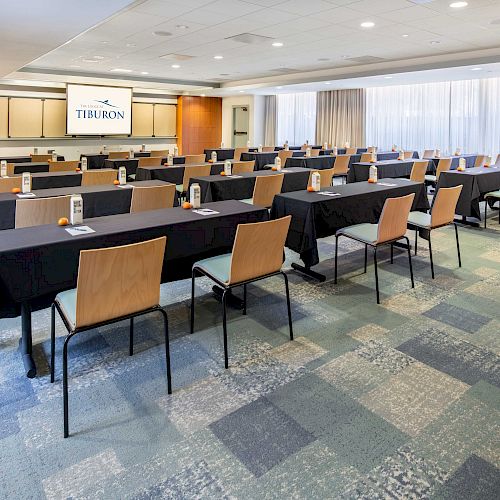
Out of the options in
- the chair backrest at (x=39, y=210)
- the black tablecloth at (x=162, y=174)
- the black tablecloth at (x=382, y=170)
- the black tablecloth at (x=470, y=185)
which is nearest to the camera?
the chair backrest at (x=39, y=210)

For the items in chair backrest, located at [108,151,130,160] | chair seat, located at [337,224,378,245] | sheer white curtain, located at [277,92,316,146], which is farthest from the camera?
sheer white curtain, located at [277,92,316,146]

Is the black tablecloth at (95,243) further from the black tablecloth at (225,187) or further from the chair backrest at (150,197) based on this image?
the black tablecloth at (225,187)

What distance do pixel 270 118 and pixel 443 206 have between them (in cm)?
1279

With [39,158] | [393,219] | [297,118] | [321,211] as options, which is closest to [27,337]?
[321,211]

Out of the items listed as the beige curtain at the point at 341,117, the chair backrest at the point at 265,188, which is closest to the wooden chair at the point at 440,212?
the chair backrest at the point at 265,188

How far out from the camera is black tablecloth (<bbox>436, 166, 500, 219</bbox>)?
252 inches

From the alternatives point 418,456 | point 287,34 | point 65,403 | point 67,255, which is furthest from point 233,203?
point 287,34

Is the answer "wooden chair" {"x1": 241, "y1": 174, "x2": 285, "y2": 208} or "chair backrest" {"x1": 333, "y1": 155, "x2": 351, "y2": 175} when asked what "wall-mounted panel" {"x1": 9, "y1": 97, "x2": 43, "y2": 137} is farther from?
"wooden chair" {"x1": 241, "y1": 174, "x2": 285, "y2": 208}

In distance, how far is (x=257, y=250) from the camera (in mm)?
2873

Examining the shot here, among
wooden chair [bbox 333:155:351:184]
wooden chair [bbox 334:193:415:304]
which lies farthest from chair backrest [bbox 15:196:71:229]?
wooden chair [bbox 333:155:351:184]

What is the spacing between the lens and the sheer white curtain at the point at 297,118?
15.4m

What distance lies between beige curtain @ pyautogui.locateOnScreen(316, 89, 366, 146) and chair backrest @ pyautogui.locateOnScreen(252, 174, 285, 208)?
921cm

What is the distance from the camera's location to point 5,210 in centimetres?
410

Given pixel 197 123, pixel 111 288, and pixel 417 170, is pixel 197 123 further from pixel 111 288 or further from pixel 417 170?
pixel 111 288
